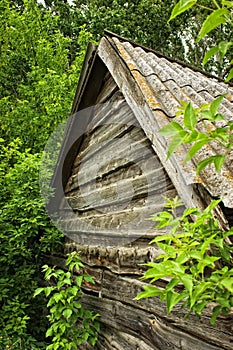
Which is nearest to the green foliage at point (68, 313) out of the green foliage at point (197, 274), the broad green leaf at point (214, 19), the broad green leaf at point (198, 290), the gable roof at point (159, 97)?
the gable roof at point (159, 97)

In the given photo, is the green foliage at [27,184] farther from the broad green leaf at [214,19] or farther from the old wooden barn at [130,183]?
the broad green leaf at [214,19]

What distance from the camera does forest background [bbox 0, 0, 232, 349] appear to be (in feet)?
19.4

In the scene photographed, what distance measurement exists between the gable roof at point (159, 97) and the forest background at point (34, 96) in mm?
508

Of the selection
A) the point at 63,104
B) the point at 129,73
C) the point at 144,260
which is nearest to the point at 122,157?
the point at 129,73

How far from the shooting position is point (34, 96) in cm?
1052

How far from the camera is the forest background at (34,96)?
5902 mm

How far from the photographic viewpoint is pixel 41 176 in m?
6.17

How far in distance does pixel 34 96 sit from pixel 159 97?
822 cm

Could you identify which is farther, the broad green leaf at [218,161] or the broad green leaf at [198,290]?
the broad green leaf at [198,290]

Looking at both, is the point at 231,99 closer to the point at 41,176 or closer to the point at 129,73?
the point at 129,73

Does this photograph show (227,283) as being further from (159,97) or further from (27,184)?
(27,184)

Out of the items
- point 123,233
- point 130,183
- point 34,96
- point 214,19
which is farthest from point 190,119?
point 34,96

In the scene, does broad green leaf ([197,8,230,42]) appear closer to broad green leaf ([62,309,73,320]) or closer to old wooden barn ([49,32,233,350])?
old wooden barn ([49,32,233,350])

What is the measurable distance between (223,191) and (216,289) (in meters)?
0.56
